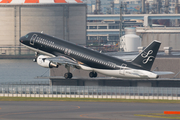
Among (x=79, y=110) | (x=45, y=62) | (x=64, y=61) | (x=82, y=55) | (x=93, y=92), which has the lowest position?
(x=93, y=92)

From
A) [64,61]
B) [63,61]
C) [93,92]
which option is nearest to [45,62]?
[63,61]

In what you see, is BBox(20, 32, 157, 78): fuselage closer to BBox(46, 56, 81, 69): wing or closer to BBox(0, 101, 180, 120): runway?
BBox(46, 56, 81, 69): wing

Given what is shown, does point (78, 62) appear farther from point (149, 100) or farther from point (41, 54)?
point (149, 100)

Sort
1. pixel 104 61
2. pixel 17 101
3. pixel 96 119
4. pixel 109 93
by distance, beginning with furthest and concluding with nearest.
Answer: pixel 109 93 < pixel 17 101 < pixel 104 61 < pixel 96 119

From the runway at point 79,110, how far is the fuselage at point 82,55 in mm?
7262

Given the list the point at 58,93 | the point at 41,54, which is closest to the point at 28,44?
the point at 41,54

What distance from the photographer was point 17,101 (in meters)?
100

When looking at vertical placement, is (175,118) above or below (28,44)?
below

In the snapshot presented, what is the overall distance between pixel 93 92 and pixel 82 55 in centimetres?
1797

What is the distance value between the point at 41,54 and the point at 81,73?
33.2 meters

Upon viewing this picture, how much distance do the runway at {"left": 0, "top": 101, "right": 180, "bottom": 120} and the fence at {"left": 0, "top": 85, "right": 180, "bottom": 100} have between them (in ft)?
39.7

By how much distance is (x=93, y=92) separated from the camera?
110062 mm

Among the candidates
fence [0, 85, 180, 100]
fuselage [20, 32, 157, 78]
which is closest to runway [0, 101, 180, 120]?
fuselage [20, 32, 157, 78]

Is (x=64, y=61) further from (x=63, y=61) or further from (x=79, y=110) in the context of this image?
(x=79, y=110)
